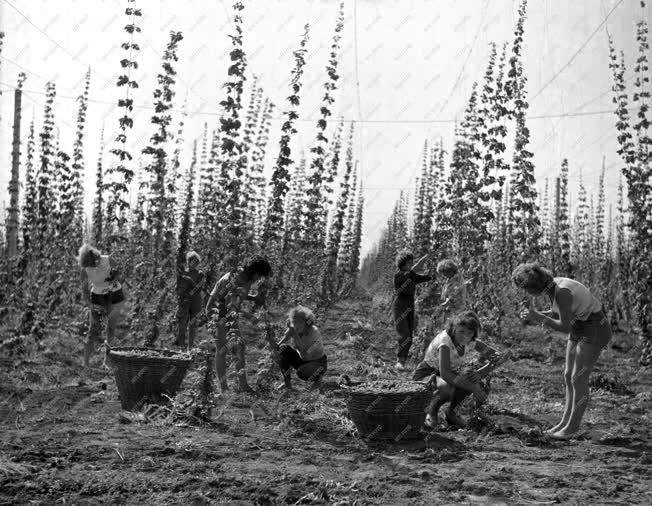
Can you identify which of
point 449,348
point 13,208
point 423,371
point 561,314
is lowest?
point 423,371

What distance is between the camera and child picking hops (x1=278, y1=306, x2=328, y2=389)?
7.97m

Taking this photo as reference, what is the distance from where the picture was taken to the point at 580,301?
5898 millimetres

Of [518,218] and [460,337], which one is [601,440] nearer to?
[460,337]

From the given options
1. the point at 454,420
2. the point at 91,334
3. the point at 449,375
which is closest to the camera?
the point at 449,375

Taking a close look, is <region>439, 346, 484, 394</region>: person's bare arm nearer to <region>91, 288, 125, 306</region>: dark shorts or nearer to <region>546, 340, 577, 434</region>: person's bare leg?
<region>546, 340, 577, 434</region>: person's bare leg

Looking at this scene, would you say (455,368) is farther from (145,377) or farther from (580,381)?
(145,377)

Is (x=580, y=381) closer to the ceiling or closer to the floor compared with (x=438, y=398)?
closer to the ceiling

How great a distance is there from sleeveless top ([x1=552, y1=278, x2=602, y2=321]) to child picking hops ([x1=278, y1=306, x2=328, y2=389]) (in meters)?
3.10

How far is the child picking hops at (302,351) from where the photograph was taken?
7.97 meters

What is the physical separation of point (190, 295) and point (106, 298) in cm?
184

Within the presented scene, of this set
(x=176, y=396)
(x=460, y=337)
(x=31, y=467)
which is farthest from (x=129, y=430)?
(x=460, y=337)

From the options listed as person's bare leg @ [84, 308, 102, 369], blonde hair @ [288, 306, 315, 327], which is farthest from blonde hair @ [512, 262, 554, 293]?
person's bare leg @ [84, 308, 102, 369]

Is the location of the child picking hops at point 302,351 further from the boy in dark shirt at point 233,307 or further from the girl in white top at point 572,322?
the girl in white top at point 572,322

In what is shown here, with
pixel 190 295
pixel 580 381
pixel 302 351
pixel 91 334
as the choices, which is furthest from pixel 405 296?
pixel 91 334
